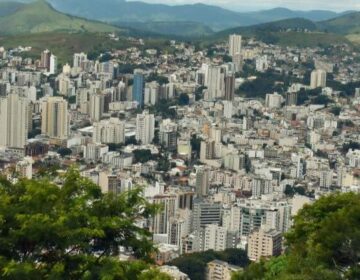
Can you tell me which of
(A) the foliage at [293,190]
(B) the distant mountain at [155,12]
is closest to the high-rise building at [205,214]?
(A) the foliage at [293,190]

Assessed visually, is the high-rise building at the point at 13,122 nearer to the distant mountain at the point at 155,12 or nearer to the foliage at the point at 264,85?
the foliage at the point at 264,85

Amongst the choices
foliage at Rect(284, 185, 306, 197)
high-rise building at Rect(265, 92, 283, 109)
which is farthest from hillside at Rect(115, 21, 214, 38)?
foliage at Rect(284, 185, 306, 197)

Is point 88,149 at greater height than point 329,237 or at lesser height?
lesser

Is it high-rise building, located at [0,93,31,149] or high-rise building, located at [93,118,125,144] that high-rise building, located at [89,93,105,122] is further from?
high-rise building, located at [0,93,31,149]

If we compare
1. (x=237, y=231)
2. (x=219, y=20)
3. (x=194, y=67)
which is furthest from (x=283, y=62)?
(x=219, y=20)

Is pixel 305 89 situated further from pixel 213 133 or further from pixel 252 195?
pixel 252 195
